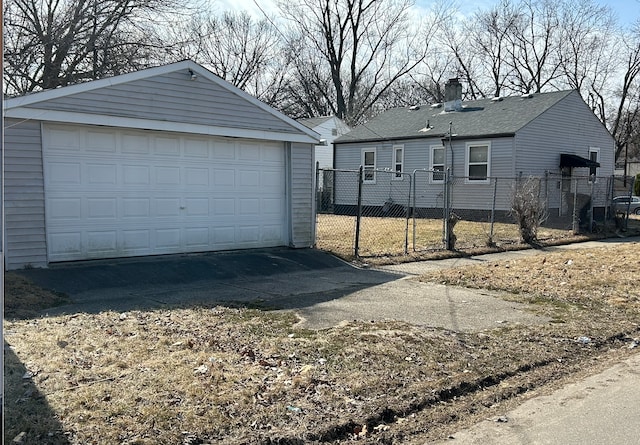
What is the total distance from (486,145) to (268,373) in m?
19.9

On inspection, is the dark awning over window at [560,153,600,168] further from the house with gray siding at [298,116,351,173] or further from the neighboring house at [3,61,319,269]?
the neighboring house at [3,61,319,269]

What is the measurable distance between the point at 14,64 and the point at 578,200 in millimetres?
20500

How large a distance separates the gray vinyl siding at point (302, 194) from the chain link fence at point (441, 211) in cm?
42

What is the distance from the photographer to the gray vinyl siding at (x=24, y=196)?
961cm

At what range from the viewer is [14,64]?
20.0m

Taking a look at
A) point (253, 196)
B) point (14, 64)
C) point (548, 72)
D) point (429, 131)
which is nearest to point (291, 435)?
point (253, 196)

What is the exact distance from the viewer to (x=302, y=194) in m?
13.5

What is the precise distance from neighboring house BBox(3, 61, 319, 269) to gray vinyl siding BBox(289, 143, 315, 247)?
0.9 inches

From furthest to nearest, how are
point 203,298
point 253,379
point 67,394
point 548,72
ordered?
point 548,72 < point 203,298 < point 253,379 < point 67,394

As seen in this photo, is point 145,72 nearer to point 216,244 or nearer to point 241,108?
point 241,108

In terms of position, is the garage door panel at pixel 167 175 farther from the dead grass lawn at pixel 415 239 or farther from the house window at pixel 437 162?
the house window at pixel 437 162

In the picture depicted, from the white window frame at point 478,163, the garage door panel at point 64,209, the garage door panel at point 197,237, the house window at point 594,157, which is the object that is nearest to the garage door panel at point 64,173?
the garage door panel at point 64,209

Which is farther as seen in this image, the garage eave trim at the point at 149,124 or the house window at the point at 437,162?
the house window at the point at 437,162

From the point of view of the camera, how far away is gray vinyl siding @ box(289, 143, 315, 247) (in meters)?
13.3
